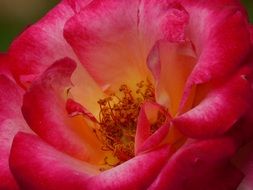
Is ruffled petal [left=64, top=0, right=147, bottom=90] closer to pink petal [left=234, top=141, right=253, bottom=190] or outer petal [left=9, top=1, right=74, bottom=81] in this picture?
outer petal [left=9, top=1, right=74, bottom=81]

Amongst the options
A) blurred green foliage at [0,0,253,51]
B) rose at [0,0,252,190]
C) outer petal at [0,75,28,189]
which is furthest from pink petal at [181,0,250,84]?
blurred green foliage at [0,0,253,51]

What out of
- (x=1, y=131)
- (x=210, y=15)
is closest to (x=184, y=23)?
(x=210, y=15)

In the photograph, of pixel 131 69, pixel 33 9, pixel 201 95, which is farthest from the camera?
pixel 33 9

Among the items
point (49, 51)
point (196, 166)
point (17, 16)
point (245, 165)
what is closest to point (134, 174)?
point (196, 166)

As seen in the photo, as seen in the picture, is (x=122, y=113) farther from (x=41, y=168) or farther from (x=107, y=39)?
(x=41, y=168)

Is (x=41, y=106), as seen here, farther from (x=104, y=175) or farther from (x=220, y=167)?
(x=220, y=167)

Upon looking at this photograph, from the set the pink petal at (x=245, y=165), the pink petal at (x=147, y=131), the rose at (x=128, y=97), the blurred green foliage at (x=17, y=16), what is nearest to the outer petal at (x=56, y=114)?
the rose at (x=128, y=97)

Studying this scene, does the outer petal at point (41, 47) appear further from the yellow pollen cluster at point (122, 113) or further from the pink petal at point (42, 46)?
the yellow pollen cluster at point (122, 113)

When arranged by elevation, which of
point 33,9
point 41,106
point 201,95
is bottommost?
point 33,9
